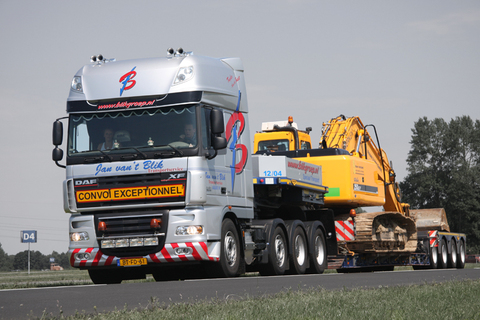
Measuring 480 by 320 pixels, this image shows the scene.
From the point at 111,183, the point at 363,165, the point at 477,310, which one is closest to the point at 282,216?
the point at 363,165

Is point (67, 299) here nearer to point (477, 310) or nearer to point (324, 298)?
point (324, 298)

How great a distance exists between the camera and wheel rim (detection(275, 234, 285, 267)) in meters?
15.0

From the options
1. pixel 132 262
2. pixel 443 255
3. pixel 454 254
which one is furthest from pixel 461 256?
pixel 132 262

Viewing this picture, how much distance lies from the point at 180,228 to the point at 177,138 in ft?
5.18

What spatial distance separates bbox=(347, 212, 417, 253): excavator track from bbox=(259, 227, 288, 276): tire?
432 centimetres

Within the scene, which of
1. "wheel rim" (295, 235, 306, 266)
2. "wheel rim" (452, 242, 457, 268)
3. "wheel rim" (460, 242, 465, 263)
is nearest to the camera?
"wheel rim" (295, 235, 306, 266)

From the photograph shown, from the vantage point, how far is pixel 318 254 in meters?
17.3

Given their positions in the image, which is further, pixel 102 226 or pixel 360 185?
pixel 360 185

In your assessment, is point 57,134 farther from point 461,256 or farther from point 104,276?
point 461,256

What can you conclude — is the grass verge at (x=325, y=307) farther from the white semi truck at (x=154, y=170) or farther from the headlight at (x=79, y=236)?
the headlight at (x=79, y=236)

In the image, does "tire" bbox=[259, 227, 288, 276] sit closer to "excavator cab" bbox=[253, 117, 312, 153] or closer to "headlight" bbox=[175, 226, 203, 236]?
"headlight" bbox=[175, 226, 203, 236]

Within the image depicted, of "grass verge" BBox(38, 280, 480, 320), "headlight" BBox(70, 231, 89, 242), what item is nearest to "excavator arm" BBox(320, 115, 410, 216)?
"headlight" BBox(70, 231, 89, 242)

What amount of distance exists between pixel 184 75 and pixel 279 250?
4.65 metres

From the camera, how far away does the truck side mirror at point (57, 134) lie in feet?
41.6
